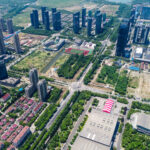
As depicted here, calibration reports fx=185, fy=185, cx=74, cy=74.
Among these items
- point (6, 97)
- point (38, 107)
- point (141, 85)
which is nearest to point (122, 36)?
point (141, 85)

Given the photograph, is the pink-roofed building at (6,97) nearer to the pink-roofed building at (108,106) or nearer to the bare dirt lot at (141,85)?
the pink-roofed building at (108,106)

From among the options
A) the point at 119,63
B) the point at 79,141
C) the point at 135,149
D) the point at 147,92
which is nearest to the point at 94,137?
the point at 79,141

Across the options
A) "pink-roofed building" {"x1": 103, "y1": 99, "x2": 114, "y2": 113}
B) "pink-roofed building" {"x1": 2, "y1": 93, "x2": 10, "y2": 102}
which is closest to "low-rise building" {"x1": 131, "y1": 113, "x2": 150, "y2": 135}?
"pink-roofed building" {"x1": 103, "y1": 99, "x2": 114, "y2": 113}

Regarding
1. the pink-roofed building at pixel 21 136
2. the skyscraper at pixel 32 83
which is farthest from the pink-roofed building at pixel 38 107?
the pink-roofed building at pixel 21 136

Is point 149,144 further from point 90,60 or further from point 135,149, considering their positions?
point 90,60

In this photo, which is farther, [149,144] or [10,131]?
[10,131]

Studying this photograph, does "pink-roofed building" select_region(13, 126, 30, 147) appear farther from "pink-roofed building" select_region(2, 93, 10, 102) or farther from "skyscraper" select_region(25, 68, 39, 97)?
"pink-roofed building" select_region(2, 93, 10, 102)
